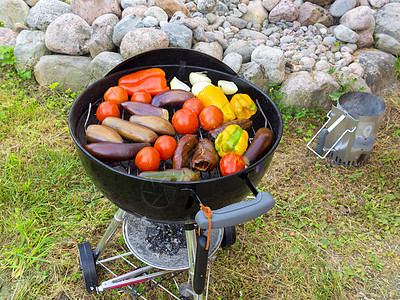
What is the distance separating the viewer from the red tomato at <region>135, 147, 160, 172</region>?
6.20 ft

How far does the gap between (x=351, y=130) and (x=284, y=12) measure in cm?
235

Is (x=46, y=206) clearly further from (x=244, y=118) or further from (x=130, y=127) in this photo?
(x=244, y=118)

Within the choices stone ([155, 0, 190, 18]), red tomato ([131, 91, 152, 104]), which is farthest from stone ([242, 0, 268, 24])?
red tomato ([131, 91, 152, 104])

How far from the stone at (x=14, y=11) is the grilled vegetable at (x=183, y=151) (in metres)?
4.60

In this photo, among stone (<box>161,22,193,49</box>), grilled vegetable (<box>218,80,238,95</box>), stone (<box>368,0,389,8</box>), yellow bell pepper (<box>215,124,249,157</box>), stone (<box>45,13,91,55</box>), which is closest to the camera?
yellow bell pepper (<box>215,124,249,157</box>)

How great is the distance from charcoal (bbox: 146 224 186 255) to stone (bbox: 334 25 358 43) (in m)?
3.78

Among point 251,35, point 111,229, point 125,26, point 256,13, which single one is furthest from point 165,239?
point 256,13

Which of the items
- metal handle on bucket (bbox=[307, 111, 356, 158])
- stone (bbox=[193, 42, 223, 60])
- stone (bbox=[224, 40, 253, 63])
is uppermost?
stone (bbox=[193, 42, 223, 60])

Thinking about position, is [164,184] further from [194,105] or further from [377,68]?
[377,68]

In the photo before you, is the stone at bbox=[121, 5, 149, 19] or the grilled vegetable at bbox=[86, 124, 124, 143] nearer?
the grilled vegetable at bbox=[86, 124, 124, 143]

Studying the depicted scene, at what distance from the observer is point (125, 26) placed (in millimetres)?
4211

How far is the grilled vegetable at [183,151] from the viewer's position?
6.32 feet

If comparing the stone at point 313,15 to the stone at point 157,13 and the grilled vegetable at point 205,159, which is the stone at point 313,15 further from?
the grilled vegetable at point 205,159

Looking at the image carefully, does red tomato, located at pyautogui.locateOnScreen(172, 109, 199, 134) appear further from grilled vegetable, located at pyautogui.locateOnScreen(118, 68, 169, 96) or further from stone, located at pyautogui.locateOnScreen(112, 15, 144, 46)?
stone, located at pyautogui.locateOnScreen(112, 15, 144, 46)
